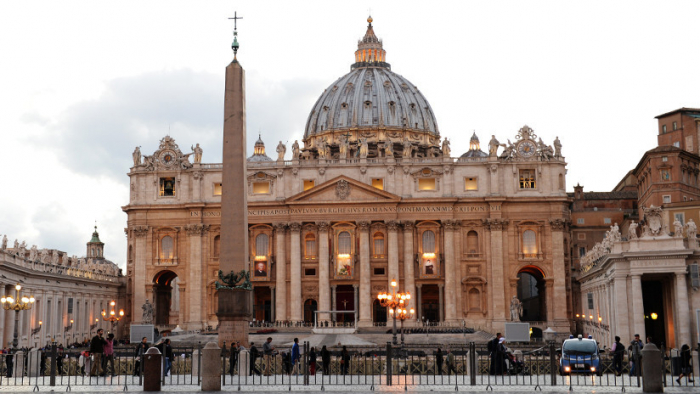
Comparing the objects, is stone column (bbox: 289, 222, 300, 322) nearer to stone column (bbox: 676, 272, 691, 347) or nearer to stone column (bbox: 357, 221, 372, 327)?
stone column (bbox: 357, 221, 372, 327)

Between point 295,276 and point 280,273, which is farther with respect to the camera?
point 280,273

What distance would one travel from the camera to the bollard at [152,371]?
24391 millimetres

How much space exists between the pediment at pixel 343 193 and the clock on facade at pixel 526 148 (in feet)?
41.9

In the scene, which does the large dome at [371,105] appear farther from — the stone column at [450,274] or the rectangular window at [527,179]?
the stone column at [450,274]

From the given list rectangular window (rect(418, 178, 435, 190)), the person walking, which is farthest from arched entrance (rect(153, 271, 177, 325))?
the person walking

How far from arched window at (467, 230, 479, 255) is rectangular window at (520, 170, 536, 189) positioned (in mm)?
6390

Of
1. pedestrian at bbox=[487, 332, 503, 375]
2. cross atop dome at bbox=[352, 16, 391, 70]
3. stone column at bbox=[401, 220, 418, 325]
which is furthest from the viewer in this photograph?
cross atop dome at bbox=[352, 16, 391, 70]

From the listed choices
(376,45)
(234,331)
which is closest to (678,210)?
(234,331)

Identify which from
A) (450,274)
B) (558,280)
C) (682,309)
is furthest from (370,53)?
(682,309)

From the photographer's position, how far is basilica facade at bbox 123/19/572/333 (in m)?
81.0

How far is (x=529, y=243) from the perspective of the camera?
81938 millimetres

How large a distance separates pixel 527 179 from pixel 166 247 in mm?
35648

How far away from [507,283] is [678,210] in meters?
20.8

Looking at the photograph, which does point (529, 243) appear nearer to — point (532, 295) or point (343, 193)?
point (343, 193)
